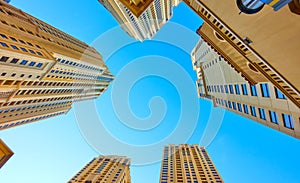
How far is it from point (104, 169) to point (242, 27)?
78179 millimetres

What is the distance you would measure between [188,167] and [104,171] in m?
32.1

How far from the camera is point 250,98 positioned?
106 ft

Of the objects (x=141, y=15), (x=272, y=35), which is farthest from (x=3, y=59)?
(x=141, y=15)

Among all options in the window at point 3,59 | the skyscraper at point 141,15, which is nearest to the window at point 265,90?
the window at point 3,59

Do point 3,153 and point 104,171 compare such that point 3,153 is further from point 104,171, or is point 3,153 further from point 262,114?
point 104,171

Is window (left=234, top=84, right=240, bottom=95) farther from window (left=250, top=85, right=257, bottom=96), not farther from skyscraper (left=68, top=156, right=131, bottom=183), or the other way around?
skyscraper (left=68, top=156, right=131, bottom=183)

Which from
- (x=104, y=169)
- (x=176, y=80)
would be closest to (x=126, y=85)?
(x=176, y=80)

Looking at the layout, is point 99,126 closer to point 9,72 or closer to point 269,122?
point 9,72

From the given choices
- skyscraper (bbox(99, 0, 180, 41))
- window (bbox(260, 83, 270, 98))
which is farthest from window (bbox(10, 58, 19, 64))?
window (bbox(260, 83, 270, 98))

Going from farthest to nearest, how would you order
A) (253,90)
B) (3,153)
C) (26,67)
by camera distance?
(26,67) < (253,90) < (3,153)

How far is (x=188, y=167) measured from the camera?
247 ft

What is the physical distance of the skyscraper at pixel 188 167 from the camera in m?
63.9

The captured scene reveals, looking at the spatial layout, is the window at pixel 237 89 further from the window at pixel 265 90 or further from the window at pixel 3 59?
the window at pixel 3 59

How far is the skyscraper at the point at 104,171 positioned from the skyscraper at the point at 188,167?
17286 mm
